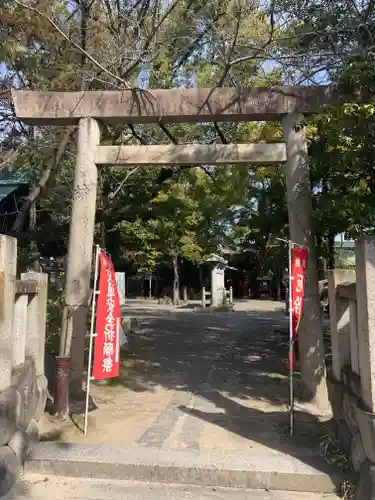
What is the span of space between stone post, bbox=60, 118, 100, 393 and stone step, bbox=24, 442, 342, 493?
98.4 inches

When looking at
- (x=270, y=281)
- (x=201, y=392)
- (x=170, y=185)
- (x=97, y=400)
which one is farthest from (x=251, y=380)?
(x=270, y=281)

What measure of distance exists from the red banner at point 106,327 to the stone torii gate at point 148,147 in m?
1.44

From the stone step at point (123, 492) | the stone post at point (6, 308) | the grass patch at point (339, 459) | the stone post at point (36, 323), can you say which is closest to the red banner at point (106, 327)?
the stone post at point (36, 323)

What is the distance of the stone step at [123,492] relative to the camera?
166 inches

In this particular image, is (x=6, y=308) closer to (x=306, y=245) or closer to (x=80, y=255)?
(x=80, y=255)

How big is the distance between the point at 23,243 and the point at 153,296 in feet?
81.6

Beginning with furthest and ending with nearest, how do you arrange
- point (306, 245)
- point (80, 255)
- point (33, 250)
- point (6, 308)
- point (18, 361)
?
point (33, 250) < point (80, 255) < point (306, 245) < point (18, 361) < point (6, 308)

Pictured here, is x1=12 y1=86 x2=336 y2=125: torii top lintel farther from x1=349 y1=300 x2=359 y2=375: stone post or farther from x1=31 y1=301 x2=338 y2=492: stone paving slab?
x1=31 y1=301 x2=338 y2=492: stone paving slab

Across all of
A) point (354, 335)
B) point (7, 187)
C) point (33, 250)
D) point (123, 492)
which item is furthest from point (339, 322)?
point (7, 187)

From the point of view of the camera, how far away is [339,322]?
5207 millimetres

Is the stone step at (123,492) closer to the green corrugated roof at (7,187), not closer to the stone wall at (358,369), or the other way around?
the stone wall at (358,369)

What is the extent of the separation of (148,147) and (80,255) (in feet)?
6.44

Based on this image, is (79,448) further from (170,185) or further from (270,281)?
(270,281)

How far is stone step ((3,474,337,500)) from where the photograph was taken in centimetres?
421
